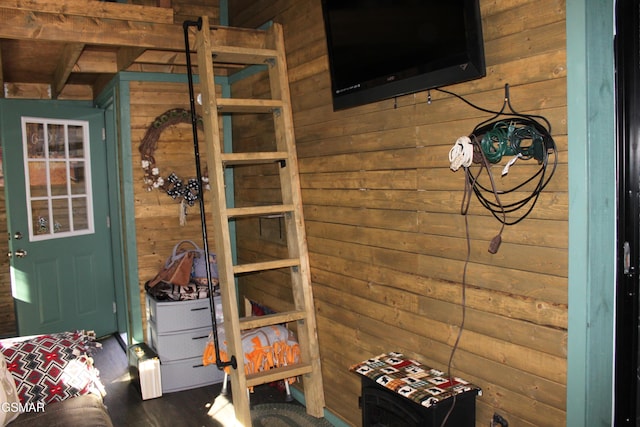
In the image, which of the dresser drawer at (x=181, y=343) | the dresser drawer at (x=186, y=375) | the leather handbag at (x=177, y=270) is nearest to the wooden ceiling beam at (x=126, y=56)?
the leather handbag at (x=177, y=270)

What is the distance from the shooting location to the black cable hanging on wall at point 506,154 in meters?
1.81

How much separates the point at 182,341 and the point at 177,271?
49 cm

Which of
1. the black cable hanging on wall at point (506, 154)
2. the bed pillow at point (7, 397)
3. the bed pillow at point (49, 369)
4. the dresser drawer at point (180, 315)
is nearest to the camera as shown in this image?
the black cable hanging on wall at point (506, 154)

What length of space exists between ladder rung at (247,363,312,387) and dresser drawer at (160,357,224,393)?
99 cm

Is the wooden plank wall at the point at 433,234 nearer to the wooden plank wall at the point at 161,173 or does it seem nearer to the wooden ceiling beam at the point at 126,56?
the wooden ceiling beam at the point at 126,56

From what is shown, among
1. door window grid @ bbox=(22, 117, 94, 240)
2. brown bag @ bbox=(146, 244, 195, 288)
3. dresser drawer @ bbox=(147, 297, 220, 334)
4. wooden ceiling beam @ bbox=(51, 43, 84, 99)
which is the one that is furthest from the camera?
door window grid @ bbox=(22, 117, 94, 240)

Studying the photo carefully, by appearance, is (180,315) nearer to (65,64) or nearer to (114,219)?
(114,219)

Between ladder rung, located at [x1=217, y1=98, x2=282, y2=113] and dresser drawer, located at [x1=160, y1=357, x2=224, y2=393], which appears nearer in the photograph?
ladder rung, located at [x1=217, y1=98, x2=282, y2=113]

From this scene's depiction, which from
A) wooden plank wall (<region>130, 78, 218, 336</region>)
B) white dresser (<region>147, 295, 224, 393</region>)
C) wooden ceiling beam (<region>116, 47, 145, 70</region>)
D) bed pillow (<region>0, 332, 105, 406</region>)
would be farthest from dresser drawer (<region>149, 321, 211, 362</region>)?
wooden ceiling beam (<region>116, 47, 145, 70</region>)

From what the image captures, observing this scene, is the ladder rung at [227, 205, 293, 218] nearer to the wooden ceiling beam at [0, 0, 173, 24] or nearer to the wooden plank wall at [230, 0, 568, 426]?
the wooden plank wall at [230, 0, 568, 426]

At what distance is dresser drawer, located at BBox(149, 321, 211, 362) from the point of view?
379 cm

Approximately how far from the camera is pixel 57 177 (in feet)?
15.7

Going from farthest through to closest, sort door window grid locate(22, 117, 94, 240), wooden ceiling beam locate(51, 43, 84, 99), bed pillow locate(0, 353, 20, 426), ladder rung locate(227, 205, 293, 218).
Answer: door window grid locate(22, 117, 94, 240)
wooden ceiling beam locate(51, 43, 84, 99)
ladder rung locate(227, 205, 293, 218)
bed pillow locate(0, 353, 20, 426)

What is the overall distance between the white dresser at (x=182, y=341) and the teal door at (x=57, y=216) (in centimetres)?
136
